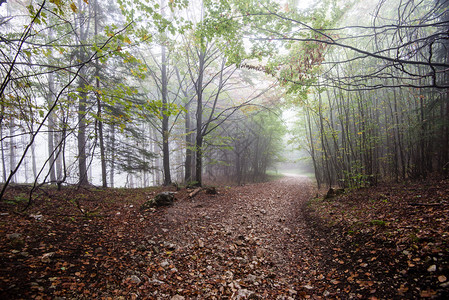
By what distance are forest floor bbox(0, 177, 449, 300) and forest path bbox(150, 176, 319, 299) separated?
0.08ft

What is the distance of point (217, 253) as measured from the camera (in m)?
3.81

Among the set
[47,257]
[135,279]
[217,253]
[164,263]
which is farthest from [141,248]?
[217,253]

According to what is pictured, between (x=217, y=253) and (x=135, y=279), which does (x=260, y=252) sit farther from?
(x=135, y=279)

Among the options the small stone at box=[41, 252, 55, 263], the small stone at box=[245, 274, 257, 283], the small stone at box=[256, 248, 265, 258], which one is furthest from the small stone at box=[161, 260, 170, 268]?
the small stone at box=[256, 248, 265, 258]

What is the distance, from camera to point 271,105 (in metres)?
10.2

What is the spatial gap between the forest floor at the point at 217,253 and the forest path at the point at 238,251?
3 cm

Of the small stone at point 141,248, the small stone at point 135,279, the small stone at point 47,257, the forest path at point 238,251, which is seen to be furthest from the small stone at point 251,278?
the small stone at point 47,257

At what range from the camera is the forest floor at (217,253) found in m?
2.46

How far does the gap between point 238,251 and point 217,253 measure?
0.48m

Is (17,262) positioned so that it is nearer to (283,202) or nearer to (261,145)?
(283,202)

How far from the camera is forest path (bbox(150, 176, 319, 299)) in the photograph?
298 centimetres

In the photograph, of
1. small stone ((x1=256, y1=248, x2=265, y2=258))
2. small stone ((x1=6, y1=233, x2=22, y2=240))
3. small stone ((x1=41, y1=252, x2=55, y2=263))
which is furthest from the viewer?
small stone ((x1=256, y1=248, x2=265, y2=258))

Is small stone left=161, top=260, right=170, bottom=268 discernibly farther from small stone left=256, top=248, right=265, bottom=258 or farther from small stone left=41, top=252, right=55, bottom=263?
small stone left=256, top=248, right=265, bottom=258

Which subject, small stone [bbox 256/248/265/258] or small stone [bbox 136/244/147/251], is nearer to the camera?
small stone [bbox 136/244/147/251]
